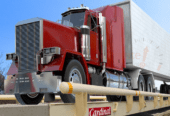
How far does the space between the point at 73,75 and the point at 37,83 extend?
0.92 meters

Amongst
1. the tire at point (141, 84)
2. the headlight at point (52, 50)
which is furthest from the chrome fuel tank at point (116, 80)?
the headlight at point (52, 50)

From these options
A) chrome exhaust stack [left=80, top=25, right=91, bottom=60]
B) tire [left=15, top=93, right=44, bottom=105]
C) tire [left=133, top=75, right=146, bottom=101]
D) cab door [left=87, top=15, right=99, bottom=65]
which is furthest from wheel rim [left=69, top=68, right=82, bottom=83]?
tire [left=133, top=75, right=146, bottom=101]

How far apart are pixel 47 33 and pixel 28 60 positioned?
814mm

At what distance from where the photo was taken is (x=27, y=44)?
5.78m

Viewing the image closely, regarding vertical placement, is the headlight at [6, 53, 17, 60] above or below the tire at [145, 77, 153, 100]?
above

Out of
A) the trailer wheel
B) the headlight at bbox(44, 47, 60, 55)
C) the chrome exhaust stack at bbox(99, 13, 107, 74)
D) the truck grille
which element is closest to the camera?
the headlight at bbox(44, 47, 60, 55)

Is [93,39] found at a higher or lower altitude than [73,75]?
higher

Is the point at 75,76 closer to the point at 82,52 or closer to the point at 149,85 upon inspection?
the point at 82,52

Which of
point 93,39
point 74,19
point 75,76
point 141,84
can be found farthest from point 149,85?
point 75,76

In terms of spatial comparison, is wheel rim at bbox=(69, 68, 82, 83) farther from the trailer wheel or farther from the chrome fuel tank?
the trailer wheel

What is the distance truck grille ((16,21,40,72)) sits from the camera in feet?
18.3

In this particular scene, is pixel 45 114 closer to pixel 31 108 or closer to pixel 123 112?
pixel 31 108

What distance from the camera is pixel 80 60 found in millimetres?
A: 6074

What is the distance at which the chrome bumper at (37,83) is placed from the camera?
4.94 metres
